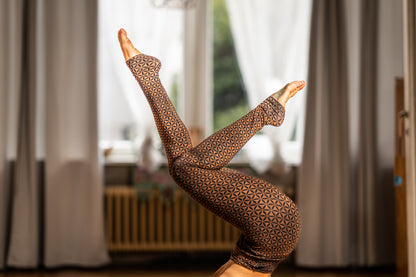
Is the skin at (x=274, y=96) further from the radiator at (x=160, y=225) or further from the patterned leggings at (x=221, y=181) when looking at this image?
the radiator at (x=160, y=225)

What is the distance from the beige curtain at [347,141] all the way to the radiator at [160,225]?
0.65 meters

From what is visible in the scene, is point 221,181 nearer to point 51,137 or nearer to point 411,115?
point 411,115

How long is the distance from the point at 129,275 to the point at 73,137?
3.59 ft

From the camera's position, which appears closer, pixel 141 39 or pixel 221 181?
pixel 221 181

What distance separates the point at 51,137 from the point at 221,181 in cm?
251

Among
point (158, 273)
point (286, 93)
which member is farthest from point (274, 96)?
point (158, 273)

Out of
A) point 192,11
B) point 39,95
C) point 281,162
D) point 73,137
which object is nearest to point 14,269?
point 73,137

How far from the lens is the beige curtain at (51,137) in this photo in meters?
3.52

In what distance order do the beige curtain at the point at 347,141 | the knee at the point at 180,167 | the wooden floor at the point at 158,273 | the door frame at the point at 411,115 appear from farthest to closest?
the beige curtain at the point at 347,141 → the wooden floor at the point at 158,273 → the door frame at the point at 411,115 → the knee at the point at 180,167

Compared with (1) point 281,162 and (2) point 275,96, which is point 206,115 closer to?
(1) point 281,162

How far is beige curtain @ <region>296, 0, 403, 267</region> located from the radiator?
653mm

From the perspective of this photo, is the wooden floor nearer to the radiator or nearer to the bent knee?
the radiator

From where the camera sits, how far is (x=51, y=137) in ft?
11.7

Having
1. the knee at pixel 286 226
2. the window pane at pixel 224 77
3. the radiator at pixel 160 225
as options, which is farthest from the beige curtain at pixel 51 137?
the knee at pixel 286 226
